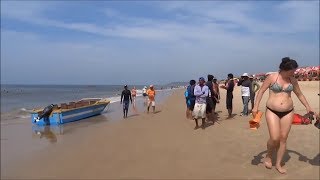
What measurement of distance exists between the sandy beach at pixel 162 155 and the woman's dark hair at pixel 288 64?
168cm

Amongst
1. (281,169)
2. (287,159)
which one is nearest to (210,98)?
(287,159)

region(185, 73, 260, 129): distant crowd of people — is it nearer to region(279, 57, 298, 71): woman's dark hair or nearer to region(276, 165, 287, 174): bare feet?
region(276, 165, 287, 174): bare feet

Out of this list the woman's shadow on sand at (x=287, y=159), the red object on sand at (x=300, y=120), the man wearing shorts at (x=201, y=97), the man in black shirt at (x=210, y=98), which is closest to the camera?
the red object on sand at (x=300, y=120)

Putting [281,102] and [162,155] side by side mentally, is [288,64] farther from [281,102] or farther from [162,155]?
[162,155]

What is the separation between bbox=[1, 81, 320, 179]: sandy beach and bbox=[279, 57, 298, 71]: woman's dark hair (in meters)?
1.68

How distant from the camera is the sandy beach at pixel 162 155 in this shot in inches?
246

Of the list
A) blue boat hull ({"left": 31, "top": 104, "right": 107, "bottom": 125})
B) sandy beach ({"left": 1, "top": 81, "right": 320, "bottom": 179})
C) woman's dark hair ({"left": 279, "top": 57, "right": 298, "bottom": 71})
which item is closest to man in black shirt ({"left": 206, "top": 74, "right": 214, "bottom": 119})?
sandy beach ({"left": 1, "top": 81, "right": 320, "bottom": 179})

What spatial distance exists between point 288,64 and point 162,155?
3.27 m

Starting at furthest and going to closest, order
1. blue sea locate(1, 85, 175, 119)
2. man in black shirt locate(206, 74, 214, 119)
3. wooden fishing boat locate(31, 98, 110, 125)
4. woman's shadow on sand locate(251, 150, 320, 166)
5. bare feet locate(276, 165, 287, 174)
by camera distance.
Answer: blue sea locate(1, 85, 175, 119) < wooden fishing boat locate(31, 98, 110, 125) < man in black shirt locate(206, 74, 214, 119) < woman's shadow on sand locate(251, 150, 320, 166) < bare feet locate(276, 165, 287, 174)

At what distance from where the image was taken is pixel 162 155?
25.1 ft

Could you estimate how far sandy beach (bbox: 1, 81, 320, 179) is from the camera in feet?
20.5

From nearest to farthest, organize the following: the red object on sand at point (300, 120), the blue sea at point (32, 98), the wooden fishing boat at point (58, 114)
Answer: the red object on sand at point (300, 120)
the wooden fishing boat at point (58, 114)
the blue sea at point (32, 98)

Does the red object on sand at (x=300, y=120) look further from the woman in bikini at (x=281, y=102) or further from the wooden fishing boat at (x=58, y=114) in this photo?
the wooden fishing boat at (x=58, y=114)

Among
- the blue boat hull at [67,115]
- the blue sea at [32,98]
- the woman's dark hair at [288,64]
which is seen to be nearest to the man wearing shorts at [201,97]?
the woman's dark hair at [288,64]
